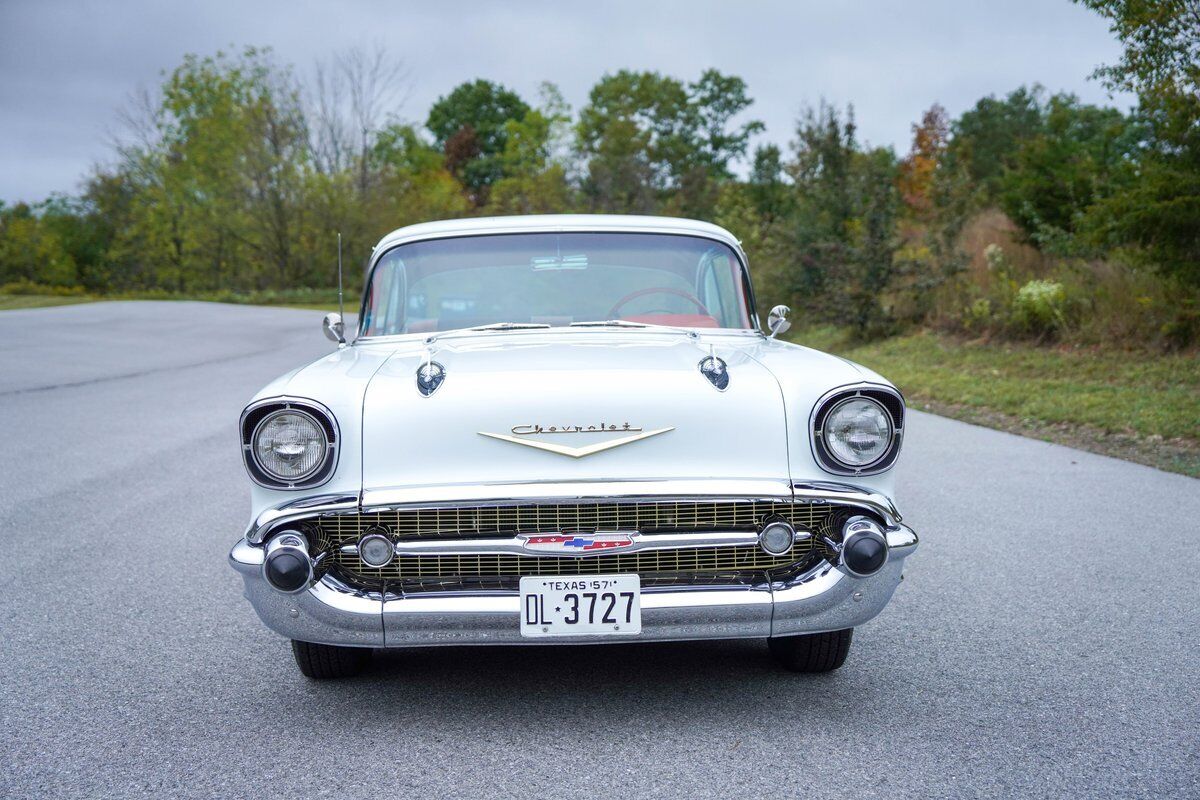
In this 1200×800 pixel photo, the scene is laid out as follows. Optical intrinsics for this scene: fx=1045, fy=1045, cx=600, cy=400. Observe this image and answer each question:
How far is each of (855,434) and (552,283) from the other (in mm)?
1613

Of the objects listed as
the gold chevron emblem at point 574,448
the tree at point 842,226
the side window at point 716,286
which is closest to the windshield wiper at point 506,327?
the side window at point 716,286

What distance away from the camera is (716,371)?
10.3 ft

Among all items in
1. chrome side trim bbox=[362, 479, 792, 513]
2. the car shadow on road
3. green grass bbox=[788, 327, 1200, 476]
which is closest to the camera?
chrome side trim bbox=[362, 479, 792, 513]

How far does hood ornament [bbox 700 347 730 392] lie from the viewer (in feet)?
10.0

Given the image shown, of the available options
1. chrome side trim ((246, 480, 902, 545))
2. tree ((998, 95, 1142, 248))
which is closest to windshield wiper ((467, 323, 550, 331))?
chrome side trim ((246, 480, 902, 545))

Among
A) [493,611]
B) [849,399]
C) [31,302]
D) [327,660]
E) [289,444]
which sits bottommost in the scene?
[31,302]

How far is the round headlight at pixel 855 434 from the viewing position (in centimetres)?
300

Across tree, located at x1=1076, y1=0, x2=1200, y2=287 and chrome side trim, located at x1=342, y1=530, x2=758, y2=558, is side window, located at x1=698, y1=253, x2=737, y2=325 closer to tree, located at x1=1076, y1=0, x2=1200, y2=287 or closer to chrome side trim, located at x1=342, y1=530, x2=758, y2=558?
chrome side trim, located at x1=342, y1=530, x2=758, y2=558

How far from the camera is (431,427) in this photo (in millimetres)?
2900

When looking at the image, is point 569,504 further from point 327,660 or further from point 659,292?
point 659,292

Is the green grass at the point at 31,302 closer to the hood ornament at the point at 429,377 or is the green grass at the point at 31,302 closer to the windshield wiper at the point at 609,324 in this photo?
the windshield wiper at the point at 609,324

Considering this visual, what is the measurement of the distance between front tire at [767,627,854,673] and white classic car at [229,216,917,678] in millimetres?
106

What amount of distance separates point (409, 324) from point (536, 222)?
70 centimetres

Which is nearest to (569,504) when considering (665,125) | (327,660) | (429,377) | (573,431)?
(573,431)
